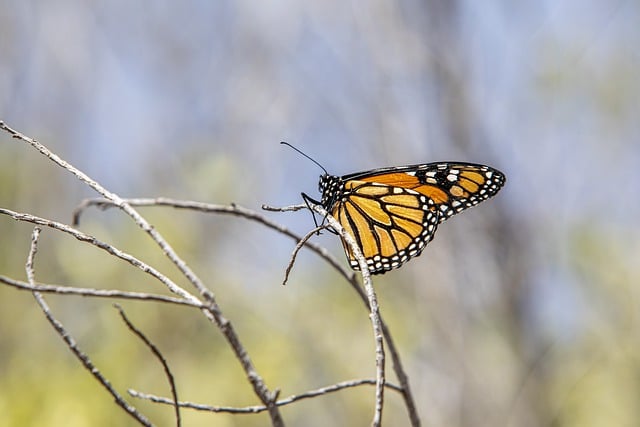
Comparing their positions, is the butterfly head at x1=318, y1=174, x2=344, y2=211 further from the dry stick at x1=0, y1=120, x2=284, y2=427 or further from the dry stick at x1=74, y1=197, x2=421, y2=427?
the dry stick at x1=0, y1=120, x2=284, y2=427

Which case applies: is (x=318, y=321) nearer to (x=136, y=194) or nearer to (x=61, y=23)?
(x=136, y=194)

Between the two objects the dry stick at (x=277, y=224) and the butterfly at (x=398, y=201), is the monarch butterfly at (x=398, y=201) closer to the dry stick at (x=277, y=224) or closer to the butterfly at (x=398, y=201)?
the butterfly at (x=398, y=201)

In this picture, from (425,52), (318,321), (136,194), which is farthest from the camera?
(136,194)

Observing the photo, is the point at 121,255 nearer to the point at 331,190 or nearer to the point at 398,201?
the point at 331,190

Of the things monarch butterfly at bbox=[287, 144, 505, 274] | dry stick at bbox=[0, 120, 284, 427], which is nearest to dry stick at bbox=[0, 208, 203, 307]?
dry stick at bbox=[0, 120, 284, 427]

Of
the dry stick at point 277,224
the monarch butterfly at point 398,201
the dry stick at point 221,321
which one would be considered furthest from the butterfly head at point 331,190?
the dry stick at point 221,321

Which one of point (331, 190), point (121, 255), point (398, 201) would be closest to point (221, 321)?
point (121, 255)

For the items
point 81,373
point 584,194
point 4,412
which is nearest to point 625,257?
point 584,194

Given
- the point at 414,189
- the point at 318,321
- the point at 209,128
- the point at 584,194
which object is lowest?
the point at 414,189
